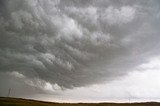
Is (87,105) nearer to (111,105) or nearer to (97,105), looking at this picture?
(97,105)

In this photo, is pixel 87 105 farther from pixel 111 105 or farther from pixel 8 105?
pixel 8 105

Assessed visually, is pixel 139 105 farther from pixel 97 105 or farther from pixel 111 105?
pixel 97 105

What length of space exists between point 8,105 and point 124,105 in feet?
266

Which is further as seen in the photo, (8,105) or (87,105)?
(87,105)

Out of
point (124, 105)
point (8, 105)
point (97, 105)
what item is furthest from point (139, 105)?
point (8, 105)

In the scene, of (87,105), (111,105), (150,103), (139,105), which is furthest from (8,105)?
(150,103)

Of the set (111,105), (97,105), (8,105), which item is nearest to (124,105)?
(111,105)

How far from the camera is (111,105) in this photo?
152 m

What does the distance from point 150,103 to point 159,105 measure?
7.49 meters

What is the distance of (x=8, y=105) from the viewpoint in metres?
106

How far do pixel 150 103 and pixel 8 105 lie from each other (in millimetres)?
98634

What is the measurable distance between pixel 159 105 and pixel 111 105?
107 ft

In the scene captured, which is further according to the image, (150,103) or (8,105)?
(150,103)

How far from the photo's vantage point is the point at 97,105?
493ft
